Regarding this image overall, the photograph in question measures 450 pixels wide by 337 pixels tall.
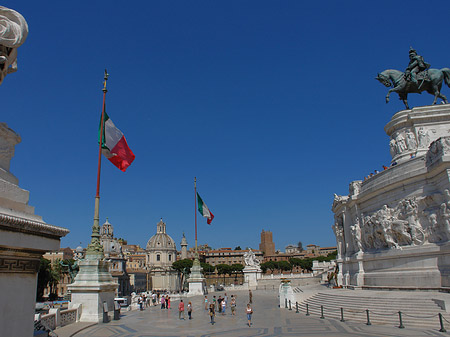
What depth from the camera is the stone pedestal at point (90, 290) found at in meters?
17.0

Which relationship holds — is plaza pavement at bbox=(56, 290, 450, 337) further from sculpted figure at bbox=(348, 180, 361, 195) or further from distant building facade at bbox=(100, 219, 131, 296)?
distant building facade at bbox=(100, 219, 131, 296)

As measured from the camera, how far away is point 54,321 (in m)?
14.6

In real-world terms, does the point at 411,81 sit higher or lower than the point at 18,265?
higher

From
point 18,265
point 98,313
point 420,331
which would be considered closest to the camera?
point 18,265

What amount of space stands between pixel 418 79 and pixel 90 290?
87.7 feet

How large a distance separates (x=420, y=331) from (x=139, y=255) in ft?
490

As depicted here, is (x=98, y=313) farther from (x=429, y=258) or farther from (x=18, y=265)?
(x=429, y=258)

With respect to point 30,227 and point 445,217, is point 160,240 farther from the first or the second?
point 30,227

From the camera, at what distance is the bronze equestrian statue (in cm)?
2706

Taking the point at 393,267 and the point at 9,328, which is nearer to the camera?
the point at 9,328

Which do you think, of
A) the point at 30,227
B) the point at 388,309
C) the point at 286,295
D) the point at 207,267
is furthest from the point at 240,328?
the point at 207,267

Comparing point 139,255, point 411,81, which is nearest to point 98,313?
point 411,81

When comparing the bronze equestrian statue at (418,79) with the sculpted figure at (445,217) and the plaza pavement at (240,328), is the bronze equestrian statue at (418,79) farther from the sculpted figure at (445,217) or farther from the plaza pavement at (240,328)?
the plaza pavement at (240,328)

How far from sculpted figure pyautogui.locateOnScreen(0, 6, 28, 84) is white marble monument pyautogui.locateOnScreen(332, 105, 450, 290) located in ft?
61.7
